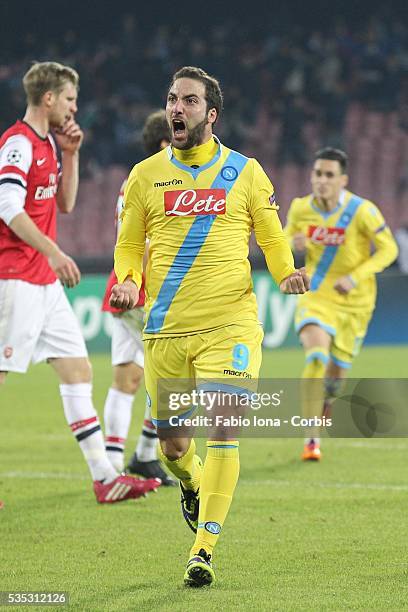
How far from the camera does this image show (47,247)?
5844 millimetres

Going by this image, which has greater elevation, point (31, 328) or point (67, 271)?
point (67, 271)

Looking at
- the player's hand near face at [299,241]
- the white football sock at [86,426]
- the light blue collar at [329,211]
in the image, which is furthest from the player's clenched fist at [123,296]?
the light blue collar at [329,211]

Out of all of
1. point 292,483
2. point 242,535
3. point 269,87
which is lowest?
point 292,483

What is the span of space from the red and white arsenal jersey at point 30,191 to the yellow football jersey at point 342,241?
9.74ft

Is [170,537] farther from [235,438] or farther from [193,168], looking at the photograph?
[193,168]

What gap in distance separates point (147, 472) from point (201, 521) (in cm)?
265

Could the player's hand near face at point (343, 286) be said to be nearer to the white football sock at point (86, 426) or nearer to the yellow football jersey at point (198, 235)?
the white football sock at point (86, 426)

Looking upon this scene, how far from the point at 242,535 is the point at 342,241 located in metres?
3.84

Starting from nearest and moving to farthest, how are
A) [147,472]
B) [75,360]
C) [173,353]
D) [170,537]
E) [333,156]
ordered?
1. [173,353]
2. [170,537]
3. [75,360]
4. [147,472]
5. [333,156]

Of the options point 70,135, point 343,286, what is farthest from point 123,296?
point 343,286

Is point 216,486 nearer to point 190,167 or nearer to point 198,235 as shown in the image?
point 198,235

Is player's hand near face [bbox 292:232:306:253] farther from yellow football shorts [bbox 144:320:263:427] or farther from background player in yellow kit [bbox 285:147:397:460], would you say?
yellow football shorts [bbox 144:320:263:427]

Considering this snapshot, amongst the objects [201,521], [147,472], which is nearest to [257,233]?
[201,521]

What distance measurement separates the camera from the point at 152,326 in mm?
4930
